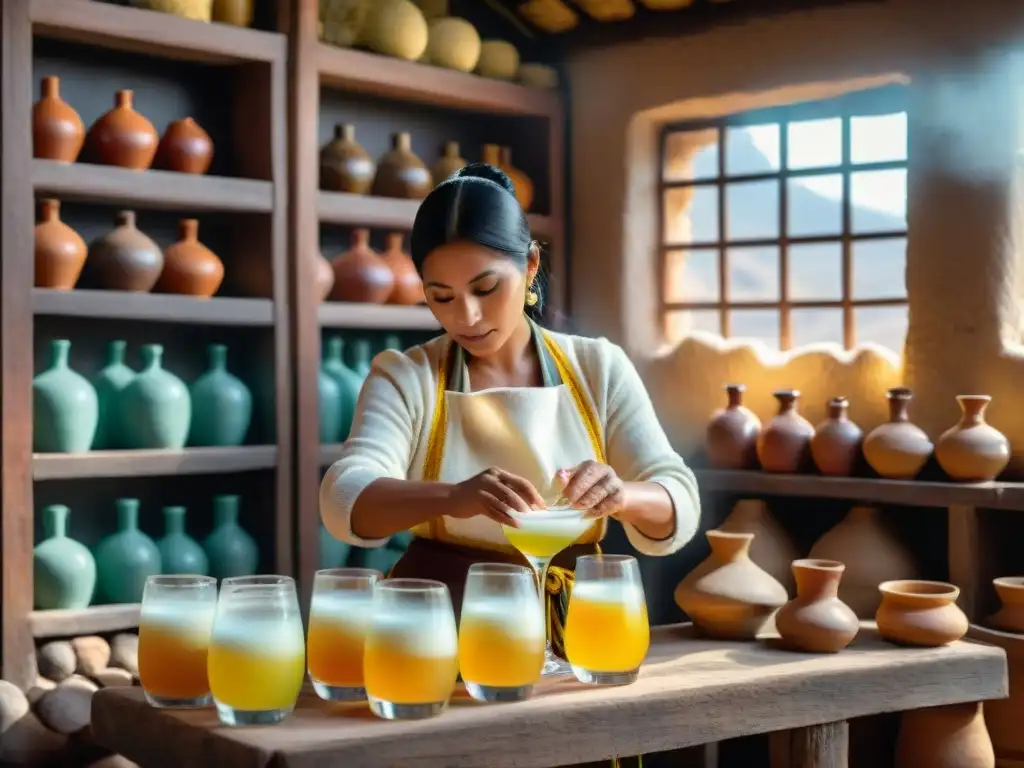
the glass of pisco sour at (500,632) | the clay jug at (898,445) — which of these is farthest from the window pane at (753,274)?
the glass of pisco sour at (500,632)

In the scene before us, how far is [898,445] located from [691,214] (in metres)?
1.41

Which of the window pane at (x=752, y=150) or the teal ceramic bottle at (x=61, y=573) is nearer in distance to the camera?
the teal ceramic bottle at (x=61, y=573)

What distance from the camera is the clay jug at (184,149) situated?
4004 mm

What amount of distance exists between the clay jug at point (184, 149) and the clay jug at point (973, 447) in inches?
95.6

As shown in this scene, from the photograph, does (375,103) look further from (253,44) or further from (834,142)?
(834,142)

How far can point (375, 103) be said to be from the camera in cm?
479

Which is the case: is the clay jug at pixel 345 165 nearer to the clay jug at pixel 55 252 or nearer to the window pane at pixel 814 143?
the clay jug at pixel 55 252

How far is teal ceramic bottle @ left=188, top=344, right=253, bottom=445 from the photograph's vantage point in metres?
4.05

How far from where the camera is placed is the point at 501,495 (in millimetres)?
1781

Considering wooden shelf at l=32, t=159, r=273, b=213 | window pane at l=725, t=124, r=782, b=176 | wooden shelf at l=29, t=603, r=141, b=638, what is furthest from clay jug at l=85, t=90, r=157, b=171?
window pane at l=725, t=124, r=782, b=176

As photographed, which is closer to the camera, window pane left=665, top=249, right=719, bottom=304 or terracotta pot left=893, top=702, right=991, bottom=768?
terracotta pot left=893, top=702, right=991, bottom=768

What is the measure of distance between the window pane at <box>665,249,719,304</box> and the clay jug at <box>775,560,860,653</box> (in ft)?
8.49

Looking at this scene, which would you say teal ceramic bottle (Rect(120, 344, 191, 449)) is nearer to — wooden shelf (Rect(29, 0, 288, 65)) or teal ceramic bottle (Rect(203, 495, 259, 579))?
teal ceramic bottle (Rect(203, 495, 259, 579))

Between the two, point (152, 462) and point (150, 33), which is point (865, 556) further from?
point (150, 33)
